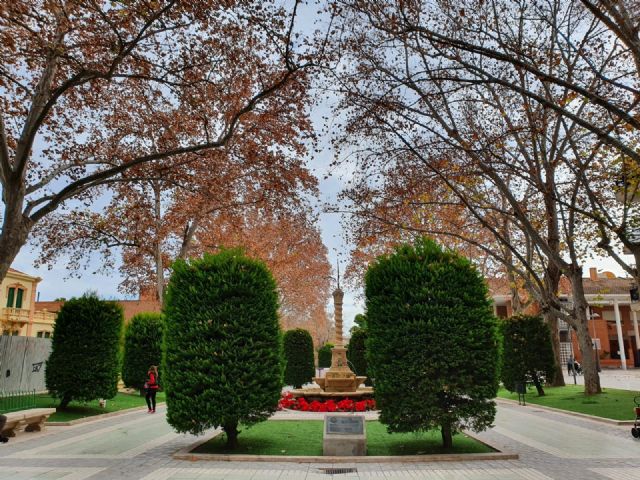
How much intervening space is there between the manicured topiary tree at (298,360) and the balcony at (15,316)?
26.3 metres

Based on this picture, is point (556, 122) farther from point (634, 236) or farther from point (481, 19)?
point (481, 19)

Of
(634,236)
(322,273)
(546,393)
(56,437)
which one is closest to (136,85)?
(56,437)

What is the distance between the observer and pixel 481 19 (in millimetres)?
12578

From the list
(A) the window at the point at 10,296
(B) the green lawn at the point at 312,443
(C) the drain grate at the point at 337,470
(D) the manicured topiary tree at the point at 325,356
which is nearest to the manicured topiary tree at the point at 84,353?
(B) the green lawn at the point at 312,443

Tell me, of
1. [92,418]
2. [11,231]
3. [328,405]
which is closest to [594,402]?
[328,405]

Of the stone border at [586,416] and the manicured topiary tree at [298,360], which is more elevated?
the manicured topiary tree at [298,360]

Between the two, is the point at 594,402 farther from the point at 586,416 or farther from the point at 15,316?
the point at 15,316

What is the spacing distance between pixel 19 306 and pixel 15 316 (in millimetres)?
1801

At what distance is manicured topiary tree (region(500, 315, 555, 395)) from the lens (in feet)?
64.0

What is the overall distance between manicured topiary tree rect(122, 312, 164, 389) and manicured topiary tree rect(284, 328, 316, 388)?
24.3 ft

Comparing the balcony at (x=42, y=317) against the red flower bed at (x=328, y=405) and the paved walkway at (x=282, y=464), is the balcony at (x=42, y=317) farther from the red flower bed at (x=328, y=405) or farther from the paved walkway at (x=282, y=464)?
the paved walkway at (x=282, y=464)

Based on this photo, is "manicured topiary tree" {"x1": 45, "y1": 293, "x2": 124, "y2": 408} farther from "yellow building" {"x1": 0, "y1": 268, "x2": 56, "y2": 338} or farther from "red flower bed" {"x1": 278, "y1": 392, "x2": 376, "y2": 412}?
"yellow building" {"x1": 0, "y1": 268, "x2": 56, "y2": 338}

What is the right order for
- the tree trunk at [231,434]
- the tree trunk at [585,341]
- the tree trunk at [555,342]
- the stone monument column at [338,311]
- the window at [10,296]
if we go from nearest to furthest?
the tree trunk at [231,434], the tree trunk at [585,341], the stone monument column at [338,311], the tree trunk at [555,342], the window at [10,296]

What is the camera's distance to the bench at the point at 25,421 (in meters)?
11.7
